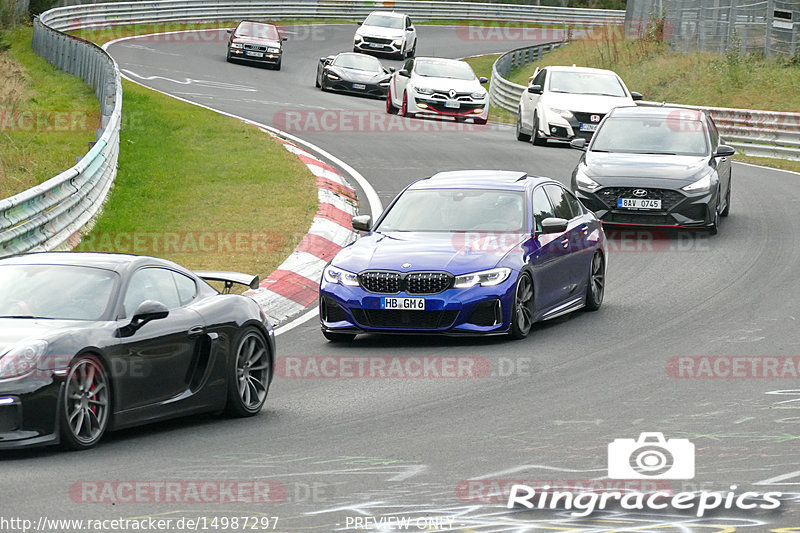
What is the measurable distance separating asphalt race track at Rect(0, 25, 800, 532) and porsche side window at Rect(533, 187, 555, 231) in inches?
41.3

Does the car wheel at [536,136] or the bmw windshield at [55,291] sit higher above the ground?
the bmw windshield at [55,291]

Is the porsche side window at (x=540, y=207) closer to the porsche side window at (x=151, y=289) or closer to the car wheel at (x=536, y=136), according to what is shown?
the porsche side window at (x=151, y=289)

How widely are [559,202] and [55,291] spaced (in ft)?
22.8

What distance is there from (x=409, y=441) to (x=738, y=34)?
3329cm

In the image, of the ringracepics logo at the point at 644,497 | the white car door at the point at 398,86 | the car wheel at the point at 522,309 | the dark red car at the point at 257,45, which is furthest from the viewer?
the dark red car at the point at 257,45

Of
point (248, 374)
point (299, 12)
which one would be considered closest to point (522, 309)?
point (248, 374)

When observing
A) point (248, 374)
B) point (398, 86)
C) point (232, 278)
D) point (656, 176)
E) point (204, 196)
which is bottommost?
point (398, 86)

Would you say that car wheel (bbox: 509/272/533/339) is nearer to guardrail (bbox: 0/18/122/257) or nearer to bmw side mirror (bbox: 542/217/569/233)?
bmw side mirror (bbox: 542/217/569/233)

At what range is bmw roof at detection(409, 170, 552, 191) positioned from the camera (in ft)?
48.3

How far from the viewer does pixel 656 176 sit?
Answer: 19141mm

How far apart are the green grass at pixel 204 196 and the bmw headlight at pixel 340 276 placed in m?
2.77

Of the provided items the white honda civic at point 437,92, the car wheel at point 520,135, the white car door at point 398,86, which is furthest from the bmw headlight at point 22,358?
the white car door at point 398,86

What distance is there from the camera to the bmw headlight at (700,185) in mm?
19125

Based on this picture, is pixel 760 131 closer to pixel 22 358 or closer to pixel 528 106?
pixel 528 106
